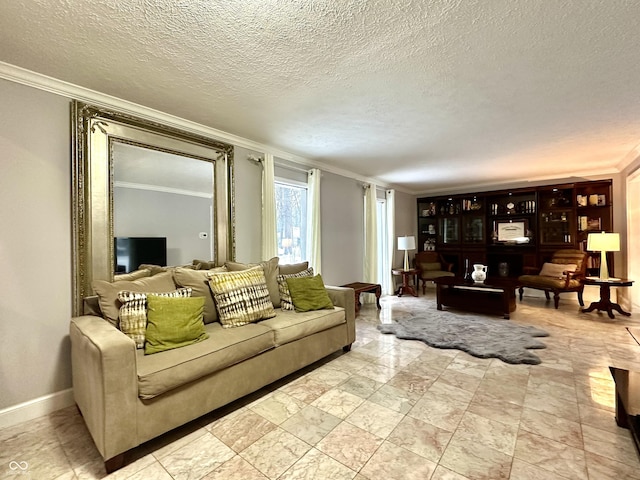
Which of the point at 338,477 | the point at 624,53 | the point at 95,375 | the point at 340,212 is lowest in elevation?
the point at 338,477

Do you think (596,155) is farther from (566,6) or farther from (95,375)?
(95,375)

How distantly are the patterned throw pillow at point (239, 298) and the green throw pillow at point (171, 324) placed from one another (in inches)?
11.8

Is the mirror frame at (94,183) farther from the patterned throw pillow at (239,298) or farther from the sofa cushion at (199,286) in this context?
the patterned throw pillow at (239,298)

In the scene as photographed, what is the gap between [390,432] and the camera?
188cm

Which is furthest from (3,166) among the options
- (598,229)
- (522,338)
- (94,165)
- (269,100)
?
(598,229)

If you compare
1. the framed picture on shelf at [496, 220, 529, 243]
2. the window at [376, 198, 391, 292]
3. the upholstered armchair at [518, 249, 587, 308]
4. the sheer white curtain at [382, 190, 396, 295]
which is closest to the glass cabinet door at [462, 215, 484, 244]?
the framed picture on shelf at [496, 220, 529, 243]

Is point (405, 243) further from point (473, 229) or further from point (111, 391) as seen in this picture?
point (111, 391)

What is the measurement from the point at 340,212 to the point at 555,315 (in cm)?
367

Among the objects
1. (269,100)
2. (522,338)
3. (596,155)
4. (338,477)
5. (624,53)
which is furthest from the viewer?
(596,155)

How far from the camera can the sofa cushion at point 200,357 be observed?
5.59ft

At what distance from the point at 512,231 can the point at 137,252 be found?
686 centimetres

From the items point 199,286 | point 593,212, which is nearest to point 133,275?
point 199,286

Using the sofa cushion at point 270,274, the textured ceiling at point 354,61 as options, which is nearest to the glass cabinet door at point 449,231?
the textured ceiling at point 354,61

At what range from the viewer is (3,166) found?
2.06 m
